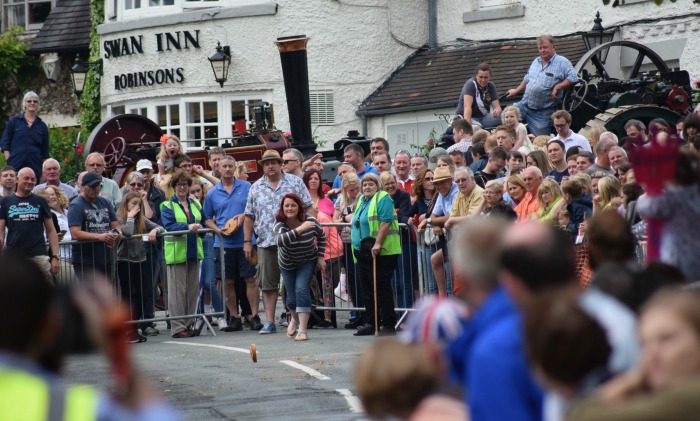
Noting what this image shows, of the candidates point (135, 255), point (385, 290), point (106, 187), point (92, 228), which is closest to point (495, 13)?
point (106, 187)

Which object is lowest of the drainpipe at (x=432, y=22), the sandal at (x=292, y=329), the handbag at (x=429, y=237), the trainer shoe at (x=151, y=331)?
the trainer shoe at (x=151, y=331)

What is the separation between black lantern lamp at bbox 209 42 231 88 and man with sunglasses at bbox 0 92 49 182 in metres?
7.98

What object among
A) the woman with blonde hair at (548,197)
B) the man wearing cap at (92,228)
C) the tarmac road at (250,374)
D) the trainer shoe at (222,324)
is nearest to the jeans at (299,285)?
the tarmac road at (250,374)

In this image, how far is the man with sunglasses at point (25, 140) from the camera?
767 inches

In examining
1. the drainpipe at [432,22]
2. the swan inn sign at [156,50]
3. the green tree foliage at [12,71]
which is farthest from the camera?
the green tree foliage at [12,71]

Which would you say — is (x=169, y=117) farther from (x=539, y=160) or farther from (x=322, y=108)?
(x=539, y=160)

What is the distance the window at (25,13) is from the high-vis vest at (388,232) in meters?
23.3

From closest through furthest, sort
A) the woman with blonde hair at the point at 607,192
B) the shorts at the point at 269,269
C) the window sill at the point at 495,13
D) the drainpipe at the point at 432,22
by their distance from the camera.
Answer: the woman with blonde hair at the point at 607,192 < the shorts at the point at 269,269 < the window sill at the point at 495,13 < the drainpipe at the point at 432,22

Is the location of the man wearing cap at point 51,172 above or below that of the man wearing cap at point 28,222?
above

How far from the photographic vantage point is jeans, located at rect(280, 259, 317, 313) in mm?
14078

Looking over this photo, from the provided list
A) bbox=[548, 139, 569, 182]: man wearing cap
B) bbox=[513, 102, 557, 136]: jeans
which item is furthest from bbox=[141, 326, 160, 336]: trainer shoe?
bbox=[513, 102, 557, 136]: jeans

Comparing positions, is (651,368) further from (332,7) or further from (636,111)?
(332,7)

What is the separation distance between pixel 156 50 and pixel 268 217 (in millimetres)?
14601

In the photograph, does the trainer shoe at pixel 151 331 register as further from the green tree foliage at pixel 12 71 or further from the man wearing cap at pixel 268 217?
the green tree foliage at pixel 12 71
